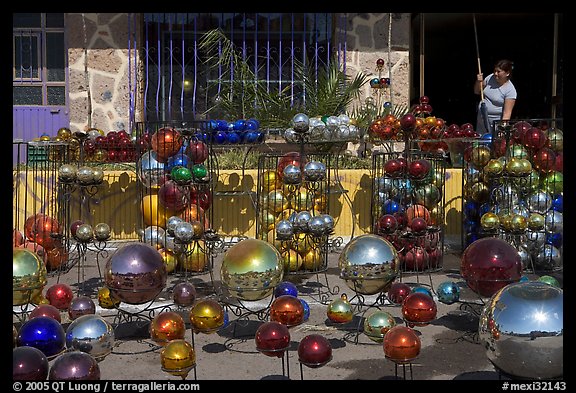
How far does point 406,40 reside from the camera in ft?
40.1

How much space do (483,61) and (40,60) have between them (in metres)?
11.0

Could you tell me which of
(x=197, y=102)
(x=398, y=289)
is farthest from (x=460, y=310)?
(x=197, y=102)

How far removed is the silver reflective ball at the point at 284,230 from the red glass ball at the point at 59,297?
1994 millimetres

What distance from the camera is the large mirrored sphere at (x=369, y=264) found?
17.0 ft

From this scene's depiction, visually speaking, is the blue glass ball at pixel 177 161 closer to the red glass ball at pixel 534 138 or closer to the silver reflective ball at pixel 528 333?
the red glass ball at pixel 534 138

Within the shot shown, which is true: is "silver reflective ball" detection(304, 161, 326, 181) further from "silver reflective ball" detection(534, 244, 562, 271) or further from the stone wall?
the stone wall

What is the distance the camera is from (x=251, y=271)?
4.98 m

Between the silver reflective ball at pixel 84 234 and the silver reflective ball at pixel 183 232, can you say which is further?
the silver reflective ball at pixel 84 234

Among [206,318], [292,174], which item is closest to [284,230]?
[292,174]

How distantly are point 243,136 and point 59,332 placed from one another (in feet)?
15.0

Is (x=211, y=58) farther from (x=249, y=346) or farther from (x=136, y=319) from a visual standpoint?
(x=249, y=346)

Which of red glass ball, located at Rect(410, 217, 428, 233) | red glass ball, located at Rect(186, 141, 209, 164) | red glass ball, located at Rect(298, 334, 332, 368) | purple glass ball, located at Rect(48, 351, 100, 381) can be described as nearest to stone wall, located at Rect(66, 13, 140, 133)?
red glass ball, located at Rect(186, 141, 209, 164)

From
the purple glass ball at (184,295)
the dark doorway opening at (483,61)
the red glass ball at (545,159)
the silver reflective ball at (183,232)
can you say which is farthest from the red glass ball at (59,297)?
the dark doorway opening at (483,61)

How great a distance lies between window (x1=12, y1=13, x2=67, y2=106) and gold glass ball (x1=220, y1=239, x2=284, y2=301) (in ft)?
26.3
